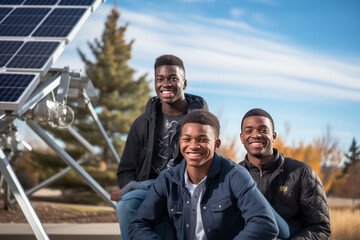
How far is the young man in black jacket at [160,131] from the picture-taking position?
3.77m

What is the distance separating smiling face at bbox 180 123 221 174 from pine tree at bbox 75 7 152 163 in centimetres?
1098

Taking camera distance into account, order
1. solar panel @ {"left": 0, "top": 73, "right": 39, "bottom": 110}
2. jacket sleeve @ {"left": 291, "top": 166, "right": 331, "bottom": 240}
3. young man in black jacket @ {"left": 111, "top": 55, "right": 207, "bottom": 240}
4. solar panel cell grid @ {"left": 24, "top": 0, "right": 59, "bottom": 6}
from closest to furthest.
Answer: jacket sleeve @ {"left": 291, "top": 166, "right": 331, "bottom": 240}, young man in black jacket @ {"left": 111, "top": 55, "right": 207, "bottom": 240}, solar panel @ {"left": 0, "top": 73, "right": 39, "bottom": 110}, solar panel cell grid @ {"left": 24, "top": 0, "right": 59, "bottom": 6}

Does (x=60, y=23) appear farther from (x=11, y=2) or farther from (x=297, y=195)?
(x=297, y=195)

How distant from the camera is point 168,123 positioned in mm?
3885

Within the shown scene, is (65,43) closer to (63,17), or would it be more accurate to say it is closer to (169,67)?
(63,17)

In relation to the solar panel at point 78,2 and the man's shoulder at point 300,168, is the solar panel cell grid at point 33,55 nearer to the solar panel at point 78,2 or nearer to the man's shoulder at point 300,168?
the solar panel at point 78,2

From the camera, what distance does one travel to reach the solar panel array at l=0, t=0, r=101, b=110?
16.0ft

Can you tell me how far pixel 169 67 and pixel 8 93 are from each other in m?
1.89

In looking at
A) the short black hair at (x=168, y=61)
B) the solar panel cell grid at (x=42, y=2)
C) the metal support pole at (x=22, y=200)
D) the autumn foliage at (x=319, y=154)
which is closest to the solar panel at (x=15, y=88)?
the metal support pole at (x=22, y=200)

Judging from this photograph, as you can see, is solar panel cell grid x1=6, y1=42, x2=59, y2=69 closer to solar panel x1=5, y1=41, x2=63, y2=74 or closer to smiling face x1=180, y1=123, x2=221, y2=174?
solar panel x1=5, y1=41, x2=63, y2=74

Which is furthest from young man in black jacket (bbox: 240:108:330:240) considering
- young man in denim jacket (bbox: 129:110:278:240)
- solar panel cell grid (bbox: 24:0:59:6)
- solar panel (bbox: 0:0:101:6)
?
solar panel cell grid (bbox: 24:0:59:6)

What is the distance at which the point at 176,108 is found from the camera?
3.94m

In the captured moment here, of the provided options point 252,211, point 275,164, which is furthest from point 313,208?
point 252,211

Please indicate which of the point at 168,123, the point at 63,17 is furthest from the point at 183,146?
the point at 63,17
